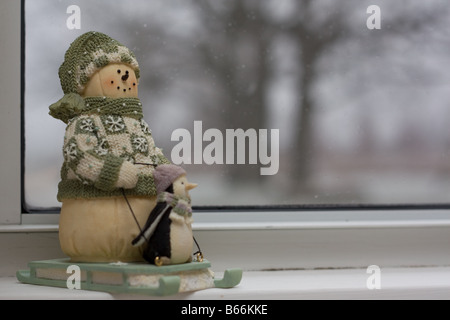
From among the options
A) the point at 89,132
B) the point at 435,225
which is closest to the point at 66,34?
the point at 89,132

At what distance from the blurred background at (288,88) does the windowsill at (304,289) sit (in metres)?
0.21

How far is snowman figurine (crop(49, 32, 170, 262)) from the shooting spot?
41.5 inches

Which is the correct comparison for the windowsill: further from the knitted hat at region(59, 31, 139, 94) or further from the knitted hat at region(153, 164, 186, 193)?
the knitted hat at region(59, 31, 139, 94)

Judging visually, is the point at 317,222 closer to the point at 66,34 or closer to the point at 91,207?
the point at 91,207

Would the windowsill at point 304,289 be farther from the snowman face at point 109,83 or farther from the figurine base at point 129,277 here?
the snowman face at point 109,83

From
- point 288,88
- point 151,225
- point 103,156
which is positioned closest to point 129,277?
point 151,225

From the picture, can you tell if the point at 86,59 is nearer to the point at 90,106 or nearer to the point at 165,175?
the point at 90,106

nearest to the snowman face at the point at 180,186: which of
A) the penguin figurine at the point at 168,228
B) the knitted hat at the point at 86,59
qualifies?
the penguin figurine at the point at 168,228

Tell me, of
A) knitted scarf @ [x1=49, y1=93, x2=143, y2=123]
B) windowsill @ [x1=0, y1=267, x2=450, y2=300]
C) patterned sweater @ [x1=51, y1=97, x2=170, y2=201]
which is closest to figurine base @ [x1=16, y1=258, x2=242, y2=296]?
windowsill @ [x1=0, y1=267, x2=450, y2=300]

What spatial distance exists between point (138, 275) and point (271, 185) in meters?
0.49

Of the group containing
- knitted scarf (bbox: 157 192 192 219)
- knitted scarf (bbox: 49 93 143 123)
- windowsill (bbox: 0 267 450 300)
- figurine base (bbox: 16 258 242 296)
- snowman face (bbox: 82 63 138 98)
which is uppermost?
snowman face (bbox: 82 63 138 98)

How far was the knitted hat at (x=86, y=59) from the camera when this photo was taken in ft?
3.64

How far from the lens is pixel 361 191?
1442 mm

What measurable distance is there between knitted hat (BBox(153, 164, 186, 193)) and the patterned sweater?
0.03 meters
